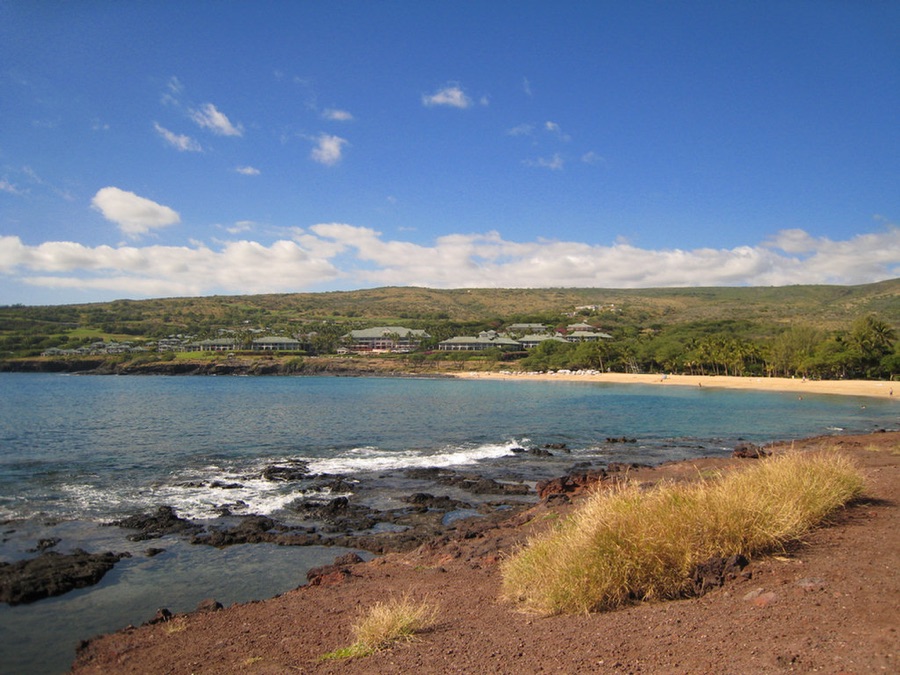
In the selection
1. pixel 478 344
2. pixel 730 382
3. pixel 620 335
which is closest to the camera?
pixel 730 382

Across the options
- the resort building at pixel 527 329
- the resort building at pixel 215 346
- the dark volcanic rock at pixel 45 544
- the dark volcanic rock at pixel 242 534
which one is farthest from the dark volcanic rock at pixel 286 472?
the resort building at pixel 527 329

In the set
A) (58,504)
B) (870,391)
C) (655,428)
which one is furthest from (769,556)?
(870,391)

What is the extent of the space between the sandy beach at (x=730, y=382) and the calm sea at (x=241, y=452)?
849 centimetres

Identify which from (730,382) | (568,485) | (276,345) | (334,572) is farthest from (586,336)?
(334,572)

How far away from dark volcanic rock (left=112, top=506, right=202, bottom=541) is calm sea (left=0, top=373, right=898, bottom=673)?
429 mm

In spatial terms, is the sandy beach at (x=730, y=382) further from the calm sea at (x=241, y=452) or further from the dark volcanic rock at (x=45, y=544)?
the dark volcanic rock at (x=45, y=544)

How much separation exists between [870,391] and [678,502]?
237 feet

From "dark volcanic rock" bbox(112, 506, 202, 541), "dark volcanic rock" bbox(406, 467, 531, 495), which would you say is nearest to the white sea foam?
"dark volcanic rock" bbox(406, 467, 531, 495)

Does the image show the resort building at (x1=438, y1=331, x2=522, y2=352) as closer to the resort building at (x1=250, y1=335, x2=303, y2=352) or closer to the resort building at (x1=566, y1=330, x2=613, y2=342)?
the resort building at (x1=566, y1=330, x2=613, y2=342)

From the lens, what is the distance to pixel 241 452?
98.5 ft

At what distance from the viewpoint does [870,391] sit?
217 feet

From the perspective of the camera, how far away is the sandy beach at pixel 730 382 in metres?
68.1

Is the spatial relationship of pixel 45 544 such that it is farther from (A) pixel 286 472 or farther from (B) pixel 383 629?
(B) pixel 383 629

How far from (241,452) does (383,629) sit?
2428 centimetres
